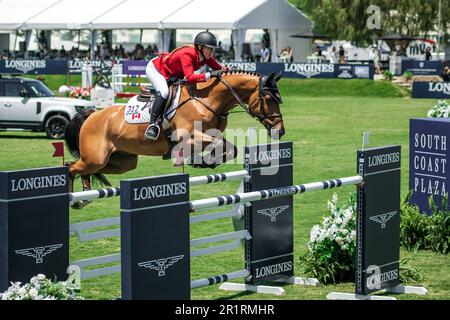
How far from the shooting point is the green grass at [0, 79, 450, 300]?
9.16m

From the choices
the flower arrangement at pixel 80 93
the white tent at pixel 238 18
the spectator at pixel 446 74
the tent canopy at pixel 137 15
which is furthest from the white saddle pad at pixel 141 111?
the tent canopy at pixel 137 15

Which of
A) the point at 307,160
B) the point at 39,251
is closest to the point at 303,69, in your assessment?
the point at 307,160

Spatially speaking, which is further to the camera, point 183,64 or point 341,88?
point 341,88

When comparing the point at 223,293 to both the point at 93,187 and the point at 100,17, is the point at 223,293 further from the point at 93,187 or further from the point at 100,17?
the point at 100,17

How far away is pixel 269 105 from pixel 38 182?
19.3 feet

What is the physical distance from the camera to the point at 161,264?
6777 mm

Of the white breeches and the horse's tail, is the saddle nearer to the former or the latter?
the white breeches

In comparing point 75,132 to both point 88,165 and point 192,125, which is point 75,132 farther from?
point 192,125

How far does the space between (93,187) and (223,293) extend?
182 inches

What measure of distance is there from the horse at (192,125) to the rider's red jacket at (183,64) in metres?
0.23

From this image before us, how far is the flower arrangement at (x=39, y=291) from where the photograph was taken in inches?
229

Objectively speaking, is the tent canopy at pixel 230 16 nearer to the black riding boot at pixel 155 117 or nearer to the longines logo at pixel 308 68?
the longines logo at pixel 308 68

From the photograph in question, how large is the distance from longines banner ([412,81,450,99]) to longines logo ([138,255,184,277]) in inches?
1175
